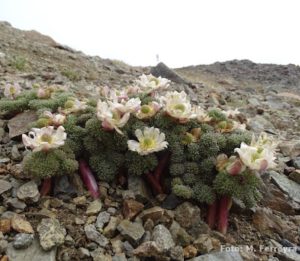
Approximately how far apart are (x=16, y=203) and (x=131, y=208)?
0.73 meters

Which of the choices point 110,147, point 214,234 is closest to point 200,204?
point 214,234

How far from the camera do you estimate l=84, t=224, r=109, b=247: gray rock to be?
2.68 metres

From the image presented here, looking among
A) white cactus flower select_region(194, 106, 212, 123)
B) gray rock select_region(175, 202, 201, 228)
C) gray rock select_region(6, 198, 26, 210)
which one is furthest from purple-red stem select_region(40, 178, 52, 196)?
white cactus flower select_region(194, 106, 212, 123)

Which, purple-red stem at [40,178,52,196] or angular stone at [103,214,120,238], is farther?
purple-red stem at [40,178,52,196]

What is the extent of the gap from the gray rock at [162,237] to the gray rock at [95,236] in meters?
0.30

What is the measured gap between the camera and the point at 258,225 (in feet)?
10.6

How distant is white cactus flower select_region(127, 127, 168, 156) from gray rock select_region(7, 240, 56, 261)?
881 mm

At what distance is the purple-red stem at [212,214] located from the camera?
10.0 ft

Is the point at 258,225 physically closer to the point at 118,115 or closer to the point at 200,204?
the point at 200,204

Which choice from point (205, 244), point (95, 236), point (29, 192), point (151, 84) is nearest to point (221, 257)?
point (205, 244)

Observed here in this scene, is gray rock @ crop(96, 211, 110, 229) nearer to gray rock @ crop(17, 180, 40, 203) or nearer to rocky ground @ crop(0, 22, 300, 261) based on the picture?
rocky ground @ crop(0, 22, 300, 261)

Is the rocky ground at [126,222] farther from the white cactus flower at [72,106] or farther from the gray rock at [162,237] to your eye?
the white cactus flower at [72,106]

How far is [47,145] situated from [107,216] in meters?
0.61

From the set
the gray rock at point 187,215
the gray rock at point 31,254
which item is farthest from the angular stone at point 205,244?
the gray rock at point 31,254
